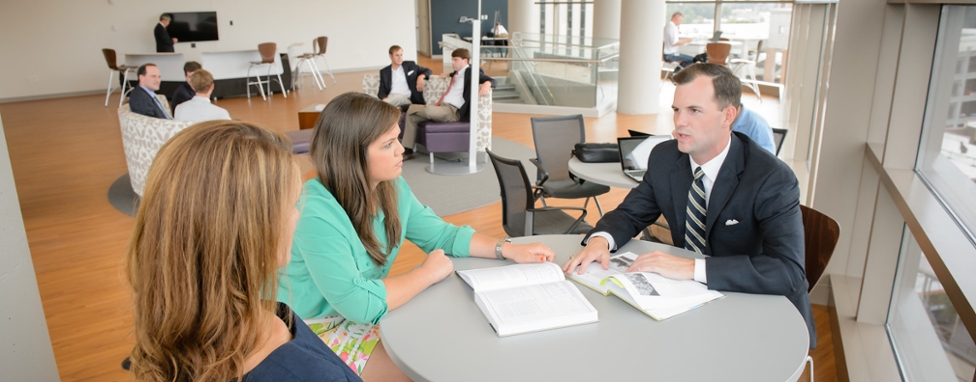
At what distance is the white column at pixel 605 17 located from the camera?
Result: 12148 mm

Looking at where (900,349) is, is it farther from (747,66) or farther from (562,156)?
(747,66)

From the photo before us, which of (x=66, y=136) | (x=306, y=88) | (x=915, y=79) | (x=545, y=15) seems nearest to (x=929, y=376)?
(x=915, y=79)

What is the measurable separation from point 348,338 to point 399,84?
6.34m

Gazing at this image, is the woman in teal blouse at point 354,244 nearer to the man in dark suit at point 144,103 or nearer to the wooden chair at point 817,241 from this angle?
the wooden chair at point 817,241

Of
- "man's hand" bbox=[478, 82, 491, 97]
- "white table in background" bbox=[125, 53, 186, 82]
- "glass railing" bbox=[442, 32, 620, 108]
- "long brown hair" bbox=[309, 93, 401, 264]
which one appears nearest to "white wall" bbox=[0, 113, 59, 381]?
"long brown hair" bbox=[309, 93, 401, 264]

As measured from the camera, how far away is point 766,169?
2.14 meters

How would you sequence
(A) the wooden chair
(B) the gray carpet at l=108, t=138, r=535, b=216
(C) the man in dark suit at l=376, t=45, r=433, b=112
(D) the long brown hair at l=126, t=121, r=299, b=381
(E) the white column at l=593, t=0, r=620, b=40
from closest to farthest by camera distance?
(D) the long brown hair at l=126, t=121, r=299, b=381
(A) the wooden chair
(B) the gray carpet at l=108, t=138, r=535, b=216
(C) the man in dark suit at l=376, t=45, r=433, b=112
(E) the white column at l=593, t=0, r=620, b=40

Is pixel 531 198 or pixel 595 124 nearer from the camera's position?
pixel 531 198

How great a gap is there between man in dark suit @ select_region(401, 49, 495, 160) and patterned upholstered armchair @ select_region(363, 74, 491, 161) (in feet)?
0.46

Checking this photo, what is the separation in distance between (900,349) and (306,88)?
12138 mm


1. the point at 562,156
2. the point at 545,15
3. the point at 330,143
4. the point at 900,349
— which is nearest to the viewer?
the point at 330,143

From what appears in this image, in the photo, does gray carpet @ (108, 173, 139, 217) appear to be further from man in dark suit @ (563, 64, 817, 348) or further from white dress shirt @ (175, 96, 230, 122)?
man in dark suit @ (563, 64, 817, 348)

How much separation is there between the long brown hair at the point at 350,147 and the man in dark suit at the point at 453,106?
196 inches

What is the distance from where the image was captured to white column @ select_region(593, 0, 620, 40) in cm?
1215
